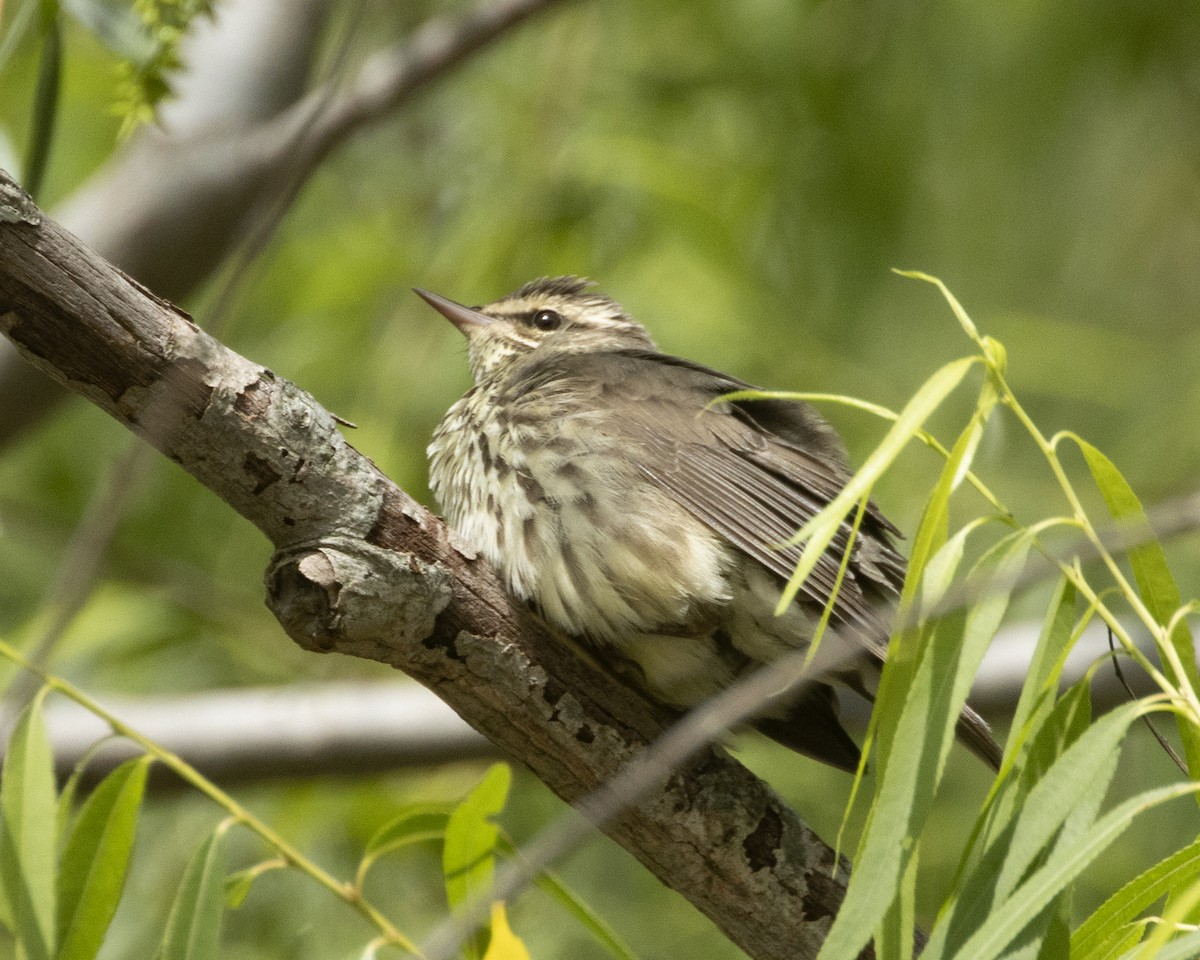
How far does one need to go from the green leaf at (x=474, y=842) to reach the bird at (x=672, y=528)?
496 millimetres

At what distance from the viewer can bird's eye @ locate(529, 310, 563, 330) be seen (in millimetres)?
4867

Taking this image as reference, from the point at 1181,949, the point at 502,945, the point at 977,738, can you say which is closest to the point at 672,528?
the point at 977,738

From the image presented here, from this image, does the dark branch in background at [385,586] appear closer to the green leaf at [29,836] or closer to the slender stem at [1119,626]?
the green leaf at [29,836]

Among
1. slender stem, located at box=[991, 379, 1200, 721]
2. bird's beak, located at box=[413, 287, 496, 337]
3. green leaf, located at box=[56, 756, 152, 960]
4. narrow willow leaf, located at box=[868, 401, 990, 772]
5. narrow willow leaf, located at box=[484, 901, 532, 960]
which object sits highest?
bird's beak, located at box=[413, 287, 496, 337]

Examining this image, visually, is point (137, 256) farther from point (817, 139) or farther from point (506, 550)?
point (817, 139)

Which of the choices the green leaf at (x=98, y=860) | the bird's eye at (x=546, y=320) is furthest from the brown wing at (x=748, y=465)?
the green leaf at (x=98, y=860)

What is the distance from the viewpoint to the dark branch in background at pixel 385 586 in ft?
8.41

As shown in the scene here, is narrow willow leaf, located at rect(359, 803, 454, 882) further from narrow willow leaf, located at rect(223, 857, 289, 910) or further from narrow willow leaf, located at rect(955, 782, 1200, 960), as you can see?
narrow willow leaf, located at rect(955, 782, 1200, 960)

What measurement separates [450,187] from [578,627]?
353 centimetres

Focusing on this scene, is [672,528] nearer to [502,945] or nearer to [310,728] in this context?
[502,945]

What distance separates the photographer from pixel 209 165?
5.12 meters

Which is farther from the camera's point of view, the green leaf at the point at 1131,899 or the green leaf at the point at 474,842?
the green leaf at the point at 474,842

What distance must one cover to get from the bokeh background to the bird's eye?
672 millimetres

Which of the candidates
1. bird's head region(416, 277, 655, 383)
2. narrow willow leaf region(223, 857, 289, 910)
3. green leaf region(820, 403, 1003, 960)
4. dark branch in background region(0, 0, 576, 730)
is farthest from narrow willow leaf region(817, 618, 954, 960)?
dark branch in background region(0, 0, 576, 730)
